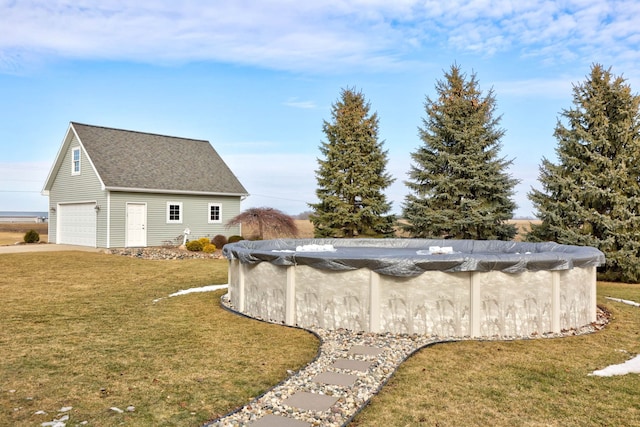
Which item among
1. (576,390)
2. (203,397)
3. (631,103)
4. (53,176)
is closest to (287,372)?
(203,397)

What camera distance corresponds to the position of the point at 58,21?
11.2 m

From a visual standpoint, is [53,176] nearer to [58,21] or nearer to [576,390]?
[58,21]

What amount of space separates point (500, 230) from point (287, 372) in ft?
41.2

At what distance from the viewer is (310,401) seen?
3371 millimetres

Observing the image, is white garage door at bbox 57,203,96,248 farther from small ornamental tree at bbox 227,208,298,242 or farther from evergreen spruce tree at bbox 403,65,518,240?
evergreen spruce tree at bbox 403,65,518,240

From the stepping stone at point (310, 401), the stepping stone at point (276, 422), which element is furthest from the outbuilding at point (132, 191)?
the stepping stone at point (276, 422)

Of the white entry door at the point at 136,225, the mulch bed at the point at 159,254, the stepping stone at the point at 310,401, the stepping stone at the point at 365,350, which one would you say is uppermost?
the white entry door at the point at 136,225

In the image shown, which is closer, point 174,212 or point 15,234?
point 174,212

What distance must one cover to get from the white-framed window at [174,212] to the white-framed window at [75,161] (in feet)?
Result: 14.4

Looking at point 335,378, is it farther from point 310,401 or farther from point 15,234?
point 15,234

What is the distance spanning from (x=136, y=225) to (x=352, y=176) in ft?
32.4

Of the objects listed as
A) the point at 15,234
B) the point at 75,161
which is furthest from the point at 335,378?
the point at 15,234

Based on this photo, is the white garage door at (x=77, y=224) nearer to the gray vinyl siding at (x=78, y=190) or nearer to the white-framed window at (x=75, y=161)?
the gray vinyl siding at (x=78, y=190)

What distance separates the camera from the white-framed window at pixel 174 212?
64.6 ft
